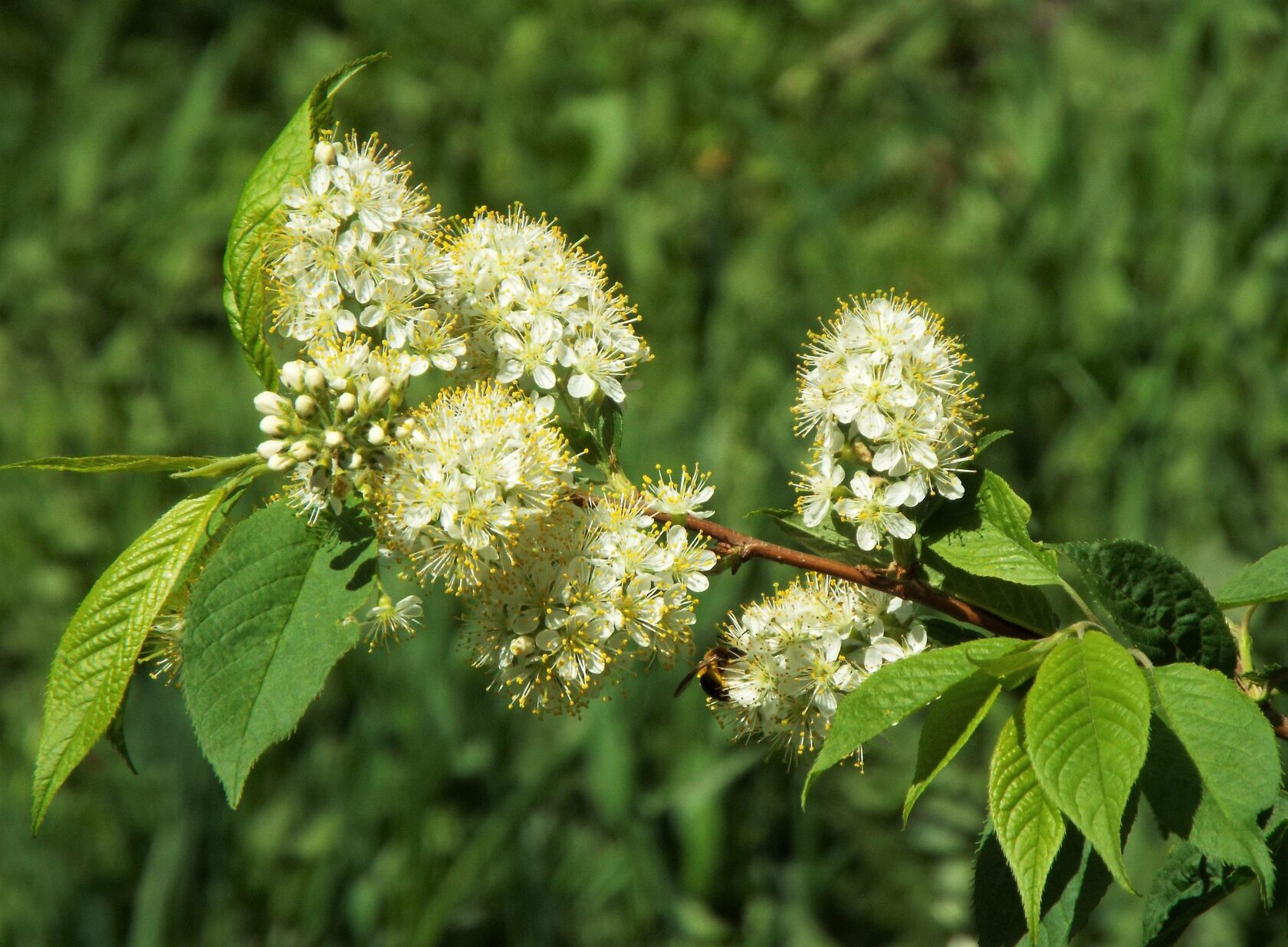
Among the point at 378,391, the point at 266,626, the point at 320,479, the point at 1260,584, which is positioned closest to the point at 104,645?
the point at 266,626

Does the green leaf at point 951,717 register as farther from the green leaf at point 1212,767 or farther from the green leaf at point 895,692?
the green leaf at point 1212,767

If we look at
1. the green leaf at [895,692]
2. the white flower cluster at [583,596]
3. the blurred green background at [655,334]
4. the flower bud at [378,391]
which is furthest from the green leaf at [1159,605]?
the blurred green background at [655,334]

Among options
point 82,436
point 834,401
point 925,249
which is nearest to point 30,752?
point 82,436

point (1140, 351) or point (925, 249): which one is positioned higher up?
point (925, 249)

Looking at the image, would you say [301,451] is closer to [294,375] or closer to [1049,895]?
[294,375]

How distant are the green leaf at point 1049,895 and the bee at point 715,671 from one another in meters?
0.37

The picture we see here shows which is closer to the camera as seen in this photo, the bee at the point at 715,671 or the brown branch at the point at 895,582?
the brown branch at the point at 895,582

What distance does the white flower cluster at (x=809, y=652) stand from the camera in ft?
4.84

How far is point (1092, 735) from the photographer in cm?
108

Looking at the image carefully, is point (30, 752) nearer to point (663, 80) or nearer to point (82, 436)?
point (82, 436)

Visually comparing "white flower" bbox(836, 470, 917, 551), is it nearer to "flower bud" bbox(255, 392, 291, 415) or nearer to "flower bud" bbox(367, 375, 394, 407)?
"flower bud" bbox(367, 375, 394, 407)

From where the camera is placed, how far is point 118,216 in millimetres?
4699

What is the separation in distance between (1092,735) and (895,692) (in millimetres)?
177

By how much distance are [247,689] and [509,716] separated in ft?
6.92
